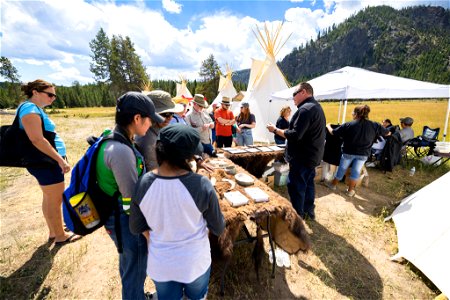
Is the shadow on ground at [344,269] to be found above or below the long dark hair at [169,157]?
below

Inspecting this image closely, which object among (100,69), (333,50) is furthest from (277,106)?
(333,50)

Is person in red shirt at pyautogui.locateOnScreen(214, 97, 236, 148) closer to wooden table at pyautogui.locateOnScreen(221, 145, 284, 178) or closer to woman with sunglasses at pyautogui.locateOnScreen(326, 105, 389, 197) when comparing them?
wooden table at pyautogui.locateOnScreen(221, 145, 284, 178)

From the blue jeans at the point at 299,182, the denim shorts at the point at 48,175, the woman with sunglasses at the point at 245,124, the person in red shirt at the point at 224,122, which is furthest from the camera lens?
the woman with sunglasses at the point at 245,124

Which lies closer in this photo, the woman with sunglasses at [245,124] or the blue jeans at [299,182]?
the blue jeans at [299,182]

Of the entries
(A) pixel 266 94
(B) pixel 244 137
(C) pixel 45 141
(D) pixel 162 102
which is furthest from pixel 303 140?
(A) pixel 266 94

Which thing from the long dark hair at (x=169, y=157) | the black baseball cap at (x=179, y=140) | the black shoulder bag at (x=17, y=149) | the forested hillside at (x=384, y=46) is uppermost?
the forested hillside at (x=384, y=46)

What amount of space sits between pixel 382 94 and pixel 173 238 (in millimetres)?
6370

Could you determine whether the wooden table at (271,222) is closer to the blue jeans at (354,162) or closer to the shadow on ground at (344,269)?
the shadow on ground at (344,269)

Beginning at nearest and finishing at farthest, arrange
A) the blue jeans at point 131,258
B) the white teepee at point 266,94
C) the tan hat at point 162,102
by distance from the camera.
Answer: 1. the blue jeans at point 131,258
2. the tan hat at point 162,102
3. the white teepee at point 266,94

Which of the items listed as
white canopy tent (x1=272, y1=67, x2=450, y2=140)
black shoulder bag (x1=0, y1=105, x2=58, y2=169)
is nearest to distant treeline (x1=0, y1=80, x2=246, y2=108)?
white canopy tent (x1=272, y1=67, x2=450, y2=140)

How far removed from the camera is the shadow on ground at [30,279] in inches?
85.3

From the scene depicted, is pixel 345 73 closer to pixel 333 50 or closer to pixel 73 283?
pixel 73 283

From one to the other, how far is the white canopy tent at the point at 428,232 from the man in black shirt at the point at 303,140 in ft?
4.45

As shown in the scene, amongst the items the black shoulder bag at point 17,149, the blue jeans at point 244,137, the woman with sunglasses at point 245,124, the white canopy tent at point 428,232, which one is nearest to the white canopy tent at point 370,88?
the woman with sunglasses at point 245,124
